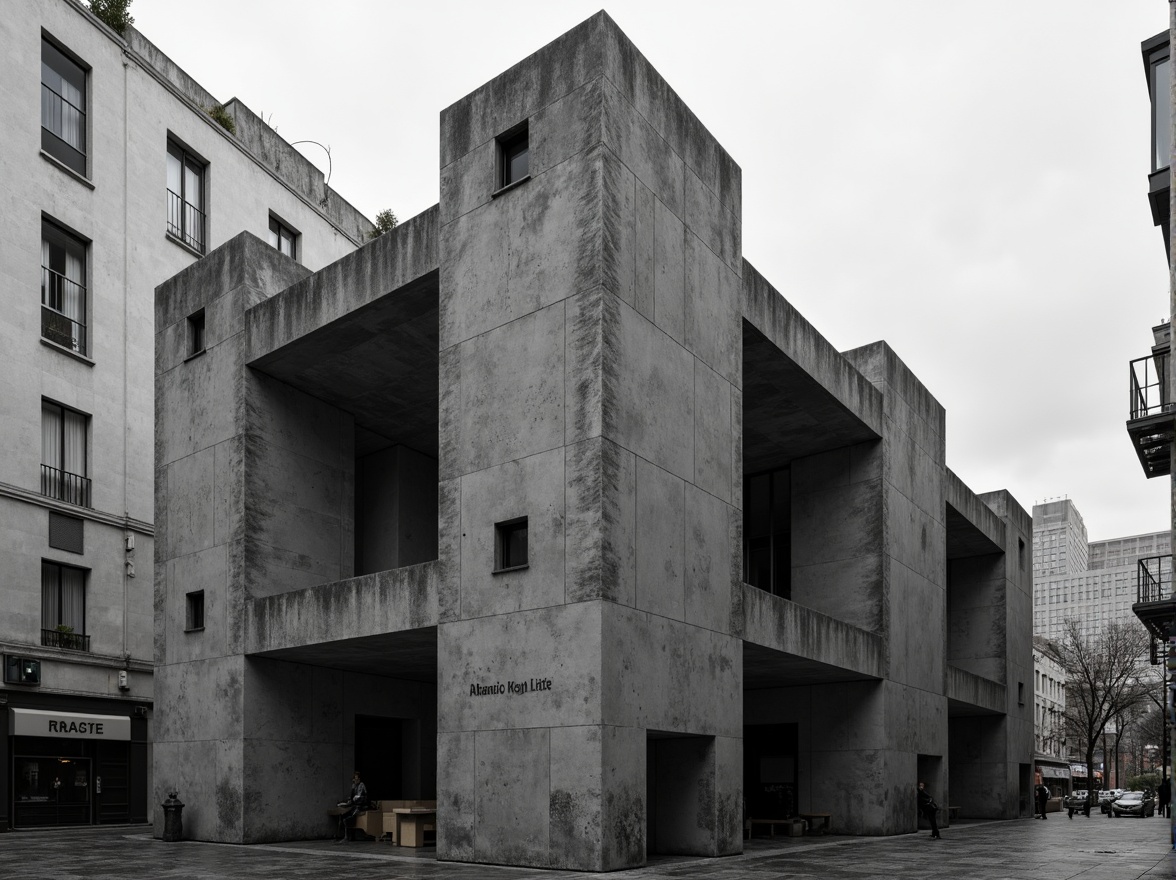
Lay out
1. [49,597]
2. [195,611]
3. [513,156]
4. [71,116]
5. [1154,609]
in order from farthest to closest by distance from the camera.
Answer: [71,116], [49,597], [195,611], [1154,609], [513,156]

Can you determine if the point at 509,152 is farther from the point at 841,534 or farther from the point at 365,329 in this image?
the point at 841,534

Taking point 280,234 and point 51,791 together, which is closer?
point 51,791

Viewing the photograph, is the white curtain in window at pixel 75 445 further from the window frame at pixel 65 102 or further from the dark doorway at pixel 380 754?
the dark doorway at pixel 380 754

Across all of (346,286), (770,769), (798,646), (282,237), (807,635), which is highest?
(282,237)

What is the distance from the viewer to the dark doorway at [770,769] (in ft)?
100.0

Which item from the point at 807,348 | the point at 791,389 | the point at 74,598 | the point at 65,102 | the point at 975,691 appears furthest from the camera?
the point at 975,691

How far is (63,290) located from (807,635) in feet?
73.0

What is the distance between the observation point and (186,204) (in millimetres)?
37281

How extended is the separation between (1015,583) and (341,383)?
100 feet

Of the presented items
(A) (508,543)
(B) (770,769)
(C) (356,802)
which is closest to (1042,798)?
(B) (770,769)

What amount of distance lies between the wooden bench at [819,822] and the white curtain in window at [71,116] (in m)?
27.3

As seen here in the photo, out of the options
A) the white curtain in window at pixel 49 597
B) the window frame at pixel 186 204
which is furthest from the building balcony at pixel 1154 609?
the window frame at pixel 186 204

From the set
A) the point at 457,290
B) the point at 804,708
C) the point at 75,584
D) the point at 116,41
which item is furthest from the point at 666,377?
the point at 116,41

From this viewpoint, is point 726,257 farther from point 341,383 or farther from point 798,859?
point 798,859
